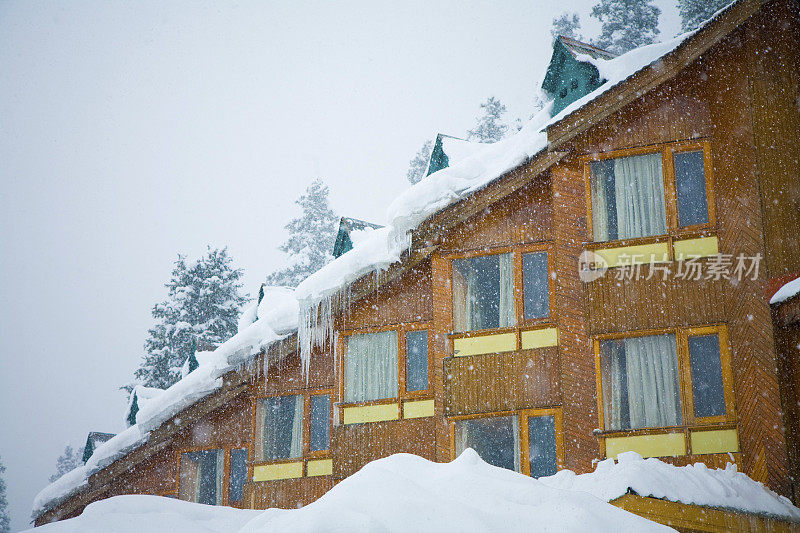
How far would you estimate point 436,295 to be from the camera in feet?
43.6

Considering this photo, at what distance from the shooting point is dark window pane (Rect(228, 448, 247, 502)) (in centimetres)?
1653

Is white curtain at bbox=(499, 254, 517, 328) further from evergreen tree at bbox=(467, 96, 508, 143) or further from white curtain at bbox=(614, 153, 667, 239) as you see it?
evergreen tree at bbox=(467, 96, 508, 143)

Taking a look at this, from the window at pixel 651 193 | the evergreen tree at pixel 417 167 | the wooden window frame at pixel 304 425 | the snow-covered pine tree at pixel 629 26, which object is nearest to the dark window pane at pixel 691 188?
the window at pixel 651 193

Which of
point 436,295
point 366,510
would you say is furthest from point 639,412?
point 366,510

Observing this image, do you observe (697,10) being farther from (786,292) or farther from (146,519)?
(146,519)

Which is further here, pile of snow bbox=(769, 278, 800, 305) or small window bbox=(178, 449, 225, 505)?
small window bbox=(178, 449, 225, 505)

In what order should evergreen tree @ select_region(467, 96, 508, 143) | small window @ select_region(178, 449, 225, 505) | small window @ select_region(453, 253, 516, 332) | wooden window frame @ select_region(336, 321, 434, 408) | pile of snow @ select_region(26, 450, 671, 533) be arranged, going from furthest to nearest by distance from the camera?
evergreen tree @ select_region(467, 96, 508, 143) < small window @ select_region(178, 449, 225, 505) < wooden window frame @ select_region(336, 321, 434, 408) < small window @ select_region(453, 253, 516, 332) < pile of snow @ select_region(26, 450, 671, 533)

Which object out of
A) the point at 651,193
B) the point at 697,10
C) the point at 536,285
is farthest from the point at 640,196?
the point at 697,10

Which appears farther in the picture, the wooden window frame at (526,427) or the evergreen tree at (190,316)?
the evergreen tree at (190,316)

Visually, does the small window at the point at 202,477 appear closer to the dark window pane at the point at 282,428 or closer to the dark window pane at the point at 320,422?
the dark window pane at the point at 282,428

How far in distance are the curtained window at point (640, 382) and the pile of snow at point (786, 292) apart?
1.52m

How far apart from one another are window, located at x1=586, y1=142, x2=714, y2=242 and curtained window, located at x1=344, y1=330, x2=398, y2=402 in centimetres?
451

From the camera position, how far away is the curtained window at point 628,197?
39.3 ft

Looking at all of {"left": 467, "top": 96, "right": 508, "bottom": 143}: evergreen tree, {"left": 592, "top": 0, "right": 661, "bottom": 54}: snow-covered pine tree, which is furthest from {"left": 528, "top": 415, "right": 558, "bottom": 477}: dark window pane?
{"left": 467, "top": 96, "right": 508, "bottom": 143}: evergreen tree
